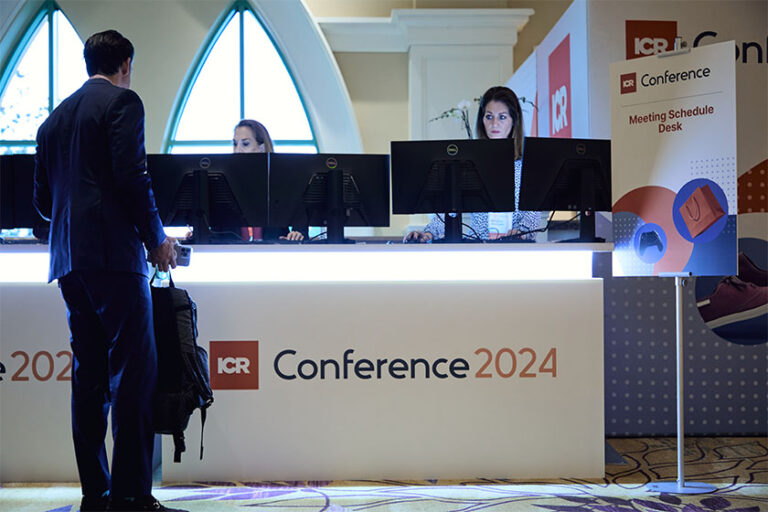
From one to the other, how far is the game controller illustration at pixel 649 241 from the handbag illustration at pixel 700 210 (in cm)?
13

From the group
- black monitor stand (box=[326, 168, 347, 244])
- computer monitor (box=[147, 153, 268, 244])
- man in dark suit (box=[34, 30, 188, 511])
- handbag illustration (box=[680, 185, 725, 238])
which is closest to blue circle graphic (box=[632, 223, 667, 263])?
handbag illustration (box=[680, 185, 725, 238])

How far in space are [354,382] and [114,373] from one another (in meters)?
1.01

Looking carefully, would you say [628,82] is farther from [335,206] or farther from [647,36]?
[647,36]

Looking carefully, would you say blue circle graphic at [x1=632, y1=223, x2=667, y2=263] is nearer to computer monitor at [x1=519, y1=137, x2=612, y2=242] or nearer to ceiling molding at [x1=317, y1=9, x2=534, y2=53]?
computer monitor at [x1=519, y1=137, x2=612, y2=242]

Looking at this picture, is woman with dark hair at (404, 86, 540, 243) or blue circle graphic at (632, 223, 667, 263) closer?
blue circle graphic at (632, 223, 667, 263)

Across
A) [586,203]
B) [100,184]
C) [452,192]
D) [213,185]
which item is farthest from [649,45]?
[100,184]

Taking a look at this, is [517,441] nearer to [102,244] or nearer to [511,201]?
[511,201]

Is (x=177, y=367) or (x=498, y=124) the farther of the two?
(x=498, y=124)

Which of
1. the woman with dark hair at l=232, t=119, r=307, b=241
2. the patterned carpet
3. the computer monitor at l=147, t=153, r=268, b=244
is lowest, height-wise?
the patterned carpet

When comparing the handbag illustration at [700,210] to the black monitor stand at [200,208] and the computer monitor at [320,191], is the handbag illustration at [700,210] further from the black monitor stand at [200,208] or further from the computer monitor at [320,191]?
the black monitor stand at [200,208]

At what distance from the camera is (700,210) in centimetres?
286

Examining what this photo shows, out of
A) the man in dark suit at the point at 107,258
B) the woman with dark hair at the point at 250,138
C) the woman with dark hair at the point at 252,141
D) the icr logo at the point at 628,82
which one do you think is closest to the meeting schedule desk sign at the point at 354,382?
the man in dark suit at the point at 107,258

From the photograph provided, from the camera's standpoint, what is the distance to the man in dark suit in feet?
7.66

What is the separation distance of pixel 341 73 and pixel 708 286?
18.5ft
